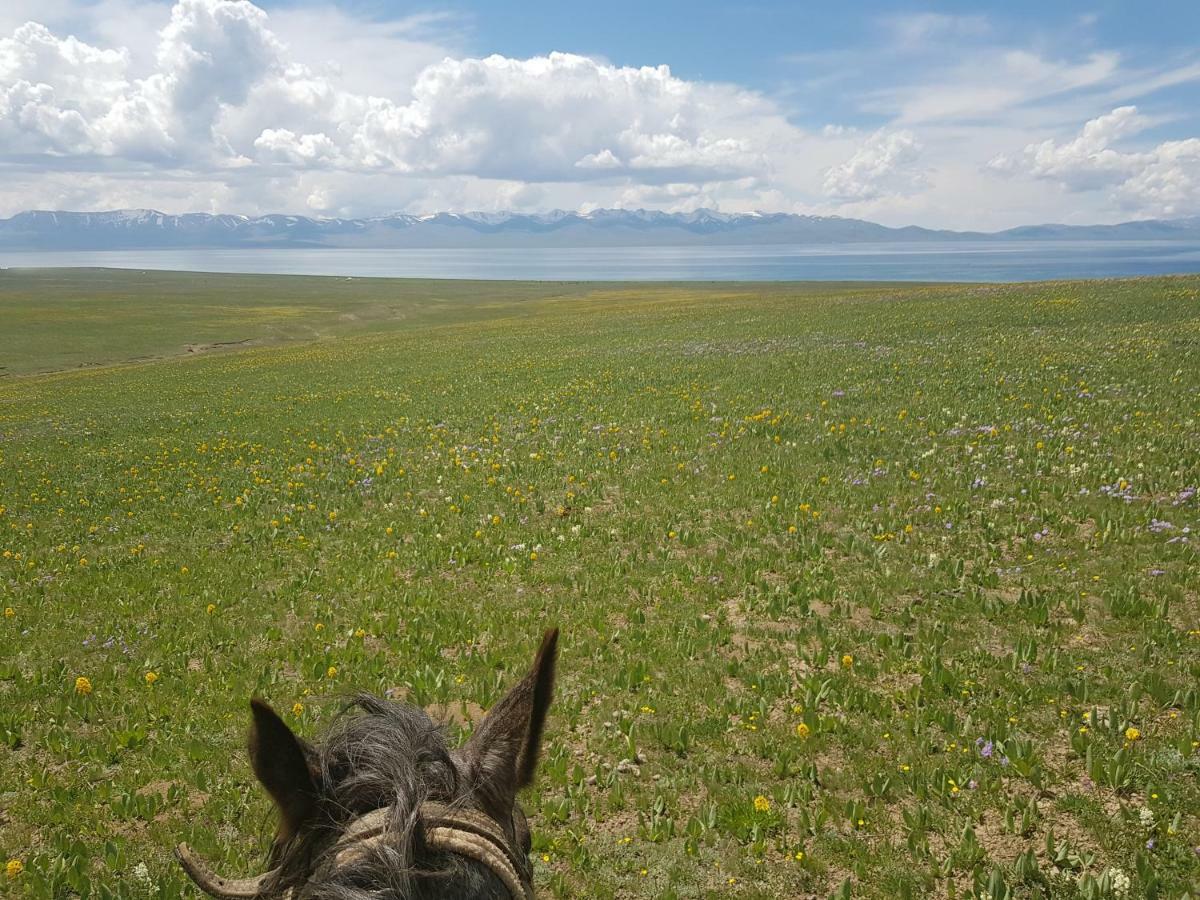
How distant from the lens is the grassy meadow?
534 cm

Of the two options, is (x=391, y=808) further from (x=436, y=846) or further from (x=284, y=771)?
(x=284, y=771)

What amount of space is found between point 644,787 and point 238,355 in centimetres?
5484

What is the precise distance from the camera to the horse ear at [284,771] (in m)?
1.84

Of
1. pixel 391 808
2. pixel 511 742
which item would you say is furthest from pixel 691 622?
pixel 391 808

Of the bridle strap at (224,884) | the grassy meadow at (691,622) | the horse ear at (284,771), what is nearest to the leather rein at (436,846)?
the bridle strap at (224,884)

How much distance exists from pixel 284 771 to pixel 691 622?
23.7 ft

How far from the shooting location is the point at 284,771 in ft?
6.51

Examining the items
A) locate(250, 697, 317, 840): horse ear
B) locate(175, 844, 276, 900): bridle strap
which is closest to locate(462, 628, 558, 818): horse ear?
locate(250, 697, 317, 840): horse ear

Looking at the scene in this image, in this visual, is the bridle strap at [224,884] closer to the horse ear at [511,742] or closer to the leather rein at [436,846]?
the leather rein at [436,846]

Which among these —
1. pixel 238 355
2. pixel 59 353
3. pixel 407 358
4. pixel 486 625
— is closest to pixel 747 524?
pixel 486 625

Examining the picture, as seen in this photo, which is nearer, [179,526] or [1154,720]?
[1154,720]

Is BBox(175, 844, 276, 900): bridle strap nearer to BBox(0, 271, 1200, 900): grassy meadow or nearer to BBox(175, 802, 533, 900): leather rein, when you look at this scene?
BBox(175, 802, 533, 900): leather rein

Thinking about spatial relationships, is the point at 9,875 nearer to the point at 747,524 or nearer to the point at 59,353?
the point at 747,524

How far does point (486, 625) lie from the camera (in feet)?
30.0
